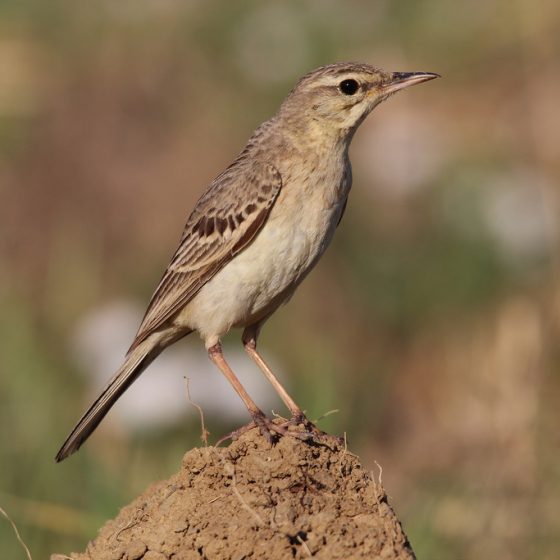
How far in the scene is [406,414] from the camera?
13.4 metres

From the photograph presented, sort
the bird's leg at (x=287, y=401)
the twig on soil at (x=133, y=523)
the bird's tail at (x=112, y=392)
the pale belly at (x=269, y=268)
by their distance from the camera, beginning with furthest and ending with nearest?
the bird's tail at (x=112, y=392) < the pale belly at (x=269, y=268) < the bird's leg at (x=287, y=401) < the twig on soil at (x=133, y=523)

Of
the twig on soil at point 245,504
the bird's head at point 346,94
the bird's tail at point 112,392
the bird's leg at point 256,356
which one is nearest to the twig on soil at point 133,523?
the twig on soil at point 245,504

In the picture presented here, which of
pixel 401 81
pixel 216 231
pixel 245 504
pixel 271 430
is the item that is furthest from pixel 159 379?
pixel 245 504

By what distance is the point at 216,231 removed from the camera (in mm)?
7402

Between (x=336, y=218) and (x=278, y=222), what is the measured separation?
33cm

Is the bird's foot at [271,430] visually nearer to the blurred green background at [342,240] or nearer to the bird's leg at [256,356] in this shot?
the bird's leg at [256,356]

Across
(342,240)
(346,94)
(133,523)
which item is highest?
(346,94)

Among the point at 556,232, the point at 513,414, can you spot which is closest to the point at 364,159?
the point at 556,232

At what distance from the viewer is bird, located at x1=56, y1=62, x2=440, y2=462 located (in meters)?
7.10

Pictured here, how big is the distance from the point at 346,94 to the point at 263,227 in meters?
0.95

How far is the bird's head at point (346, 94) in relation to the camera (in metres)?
7.54

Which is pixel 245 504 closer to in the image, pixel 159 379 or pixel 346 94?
pixel 346 94

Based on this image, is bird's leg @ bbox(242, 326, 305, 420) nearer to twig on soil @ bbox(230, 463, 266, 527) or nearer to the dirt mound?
the dirt mound

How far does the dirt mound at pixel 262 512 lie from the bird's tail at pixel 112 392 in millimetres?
1748
